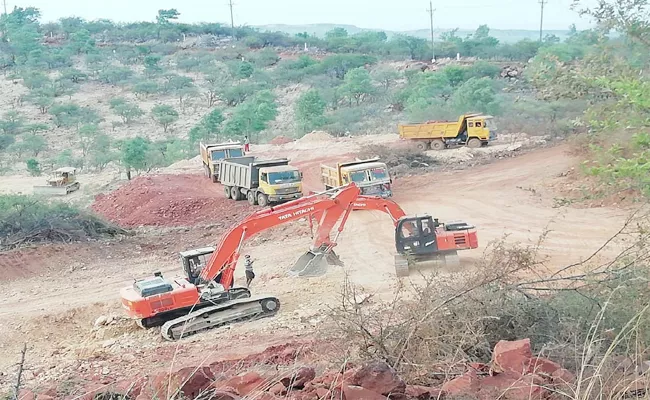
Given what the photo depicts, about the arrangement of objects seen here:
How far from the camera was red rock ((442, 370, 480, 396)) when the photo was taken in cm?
531

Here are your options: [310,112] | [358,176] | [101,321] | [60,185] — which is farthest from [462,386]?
[310,112]

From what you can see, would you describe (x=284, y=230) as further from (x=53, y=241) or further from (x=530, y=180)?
(x=530, y=180)

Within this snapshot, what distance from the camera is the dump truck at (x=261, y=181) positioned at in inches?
1024

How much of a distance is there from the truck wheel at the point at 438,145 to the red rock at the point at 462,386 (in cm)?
3144

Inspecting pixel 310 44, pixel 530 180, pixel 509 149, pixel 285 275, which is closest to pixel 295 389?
pixel 285 275

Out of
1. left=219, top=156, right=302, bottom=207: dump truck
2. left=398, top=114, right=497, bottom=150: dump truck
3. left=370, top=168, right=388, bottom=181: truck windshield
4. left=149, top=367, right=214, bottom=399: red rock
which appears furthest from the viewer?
left=398, top=114, right=497, bottom=150: dump truck

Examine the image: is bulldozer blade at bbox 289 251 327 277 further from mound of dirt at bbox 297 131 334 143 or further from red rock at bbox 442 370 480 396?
mound of dirt at bbox 297 131 334 143

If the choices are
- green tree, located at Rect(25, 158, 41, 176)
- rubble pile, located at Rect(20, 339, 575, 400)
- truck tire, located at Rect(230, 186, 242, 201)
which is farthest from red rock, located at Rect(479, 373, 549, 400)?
green tree, located at Rect(25, 158, 41, 176)

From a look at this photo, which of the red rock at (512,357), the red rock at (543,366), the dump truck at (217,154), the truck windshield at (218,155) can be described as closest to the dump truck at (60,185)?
the dump truck at (217,154)

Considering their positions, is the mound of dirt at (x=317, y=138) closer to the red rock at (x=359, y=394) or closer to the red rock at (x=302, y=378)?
the red rock at (x=302, y=378)

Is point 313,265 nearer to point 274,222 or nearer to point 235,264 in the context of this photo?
point 274,222

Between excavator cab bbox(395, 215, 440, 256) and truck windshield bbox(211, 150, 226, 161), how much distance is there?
1696cm

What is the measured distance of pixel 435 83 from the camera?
187 feet

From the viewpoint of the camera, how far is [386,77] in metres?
68.2
